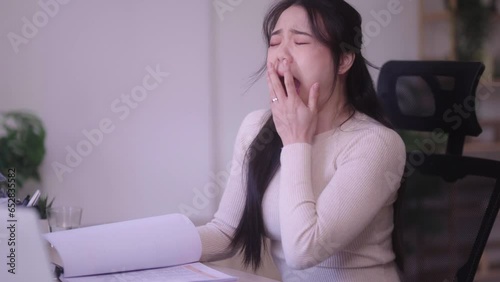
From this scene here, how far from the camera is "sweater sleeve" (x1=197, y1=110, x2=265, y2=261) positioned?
4.63 feet

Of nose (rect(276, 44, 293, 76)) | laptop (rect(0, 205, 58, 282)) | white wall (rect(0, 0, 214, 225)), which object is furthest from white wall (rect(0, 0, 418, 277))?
laptop (rect(0, 205, 58, 282))

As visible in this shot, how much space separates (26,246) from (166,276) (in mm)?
520

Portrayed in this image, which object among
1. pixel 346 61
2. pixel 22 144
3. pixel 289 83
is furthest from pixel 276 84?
pixel 22 144

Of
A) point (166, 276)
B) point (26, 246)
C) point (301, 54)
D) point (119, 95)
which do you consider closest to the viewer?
point (26, 246)

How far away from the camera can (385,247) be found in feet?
4.60

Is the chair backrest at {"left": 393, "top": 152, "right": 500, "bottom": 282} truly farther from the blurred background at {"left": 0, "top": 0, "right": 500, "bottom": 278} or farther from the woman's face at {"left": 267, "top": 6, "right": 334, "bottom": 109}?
the blurred background at {"left": 0, "top": 0, "right": 500, "bottom": 278}

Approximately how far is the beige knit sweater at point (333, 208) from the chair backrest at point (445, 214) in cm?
7

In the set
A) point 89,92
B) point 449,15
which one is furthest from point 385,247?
point 449,15

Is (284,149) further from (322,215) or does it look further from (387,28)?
(387,28)

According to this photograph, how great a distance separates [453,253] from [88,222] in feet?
5.67

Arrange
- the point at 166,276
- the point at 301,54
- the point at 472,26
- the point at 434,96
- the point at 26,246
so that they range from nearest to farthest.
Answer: the point at 26,246 < the point at 166,276 < the point at 301,54 < the point at 434,96 < the point at 472,26

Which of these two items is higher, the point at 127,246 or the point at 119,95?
the point at 119,95

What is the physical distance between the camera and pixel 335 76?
4.80 feet

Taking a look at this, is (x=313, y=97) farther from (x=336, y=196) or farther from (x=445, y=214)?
(x=445, y=214)
